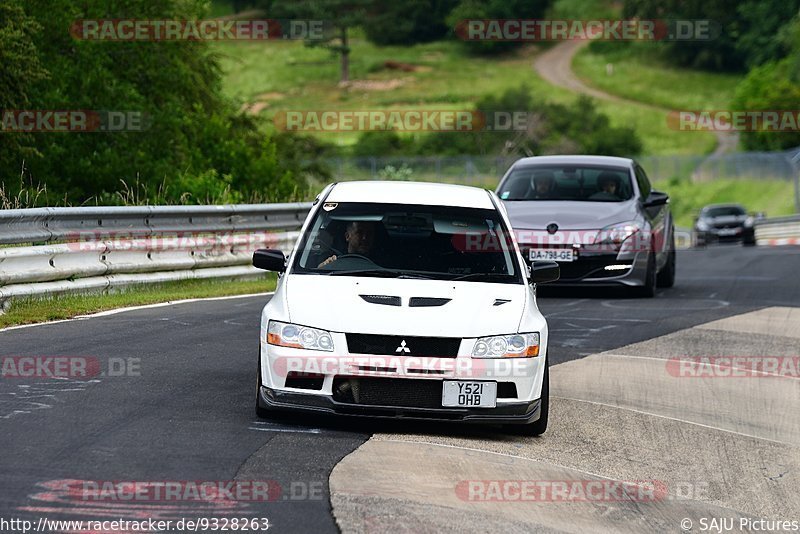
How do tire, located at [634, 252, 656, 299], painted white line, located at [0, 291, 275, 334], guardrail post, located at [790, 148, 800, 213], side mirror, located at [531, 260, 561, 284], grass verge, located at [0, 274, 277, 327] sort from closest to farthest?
side mirror, located at [531, 260, 561, 284] → painted white line, located at [0, 291, 275, 334] → grass verge, located at [0, 274, 277, 327] → tire, located at [634, 252, 656, 299] → guardrail post, located at [790, 148, 800, 213]

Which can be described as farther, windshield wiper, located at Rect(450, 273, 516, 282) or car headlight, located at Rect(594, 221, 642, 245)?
car headlight, located at Rect(594, 221, 642, 245)

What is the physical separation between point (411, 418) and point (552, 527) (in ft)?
6.11

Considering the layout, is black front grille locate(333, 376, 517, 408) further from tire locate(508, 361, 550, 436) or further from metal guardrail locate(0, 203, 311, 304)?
metal guardrail locate(0, 203, 311, 304)

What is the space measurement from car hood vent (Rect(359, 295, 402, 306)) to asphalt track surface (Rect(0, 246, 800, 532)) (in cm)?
77

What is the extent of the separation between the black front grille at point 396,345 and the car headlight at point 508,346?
170 millimetres

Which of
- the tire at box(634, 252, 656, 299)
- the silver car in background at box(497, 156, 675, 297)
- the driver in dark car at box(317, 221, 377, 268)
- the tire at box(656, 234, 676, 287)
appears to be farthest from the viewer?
the tire at box(656, 234, 676, 287)

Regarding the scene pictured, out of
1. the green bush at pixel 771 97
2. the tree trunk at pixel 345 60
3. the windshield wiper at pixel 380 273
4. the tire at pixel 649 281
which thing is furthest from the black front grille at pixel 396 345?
the tree trunk at pixel 345 60

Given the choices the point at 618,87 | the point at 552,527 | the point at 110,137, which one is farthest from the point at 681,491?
the point at 618,87

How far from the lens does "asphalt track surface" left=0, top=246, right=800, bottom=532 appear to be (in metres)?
6.38

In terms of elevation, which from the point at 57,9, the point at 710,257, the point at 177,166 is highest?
the point at 57,9

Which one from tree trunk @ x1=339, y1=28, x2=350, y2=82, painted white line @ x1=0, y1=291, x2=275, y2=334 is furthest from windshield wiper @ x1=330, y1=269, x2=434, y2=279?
tree trunk @ x1=339, y1=28, x2=350, y2=82

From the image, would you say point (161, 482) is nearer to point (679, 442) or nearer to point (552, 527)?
point (552, 527)

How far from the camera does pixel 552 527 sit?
6512 millimetres

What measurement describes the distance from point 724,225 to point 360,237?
3798 cm
